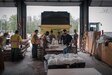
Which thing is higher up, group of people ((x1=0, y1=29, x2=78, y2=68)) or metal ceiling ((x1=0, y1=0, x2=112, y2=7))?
metal ceiling ((x1=0, y1=0, x2=112, y2=7))

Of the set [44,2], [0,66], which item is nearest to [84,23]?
[44,2]

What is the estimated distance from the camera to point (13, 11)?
21578mm

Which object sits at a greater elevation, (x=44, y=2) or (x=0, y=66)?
(x=44, y=2)

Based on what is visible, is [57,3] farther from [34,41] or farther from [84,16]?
[34,41]

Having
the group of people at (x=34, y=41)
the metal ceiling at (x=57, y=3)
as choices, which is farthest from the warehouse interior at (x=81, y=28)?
the group of people at (x=34, y=41)

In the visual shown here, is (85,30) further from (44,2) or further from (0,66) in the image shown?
(0,66)

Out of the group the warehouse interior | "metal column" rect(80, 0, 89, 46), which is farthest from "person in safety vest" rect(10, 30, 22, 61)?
"metal column" rect(80, 0, 89, 46)

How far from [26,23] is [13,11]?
5.43 feet

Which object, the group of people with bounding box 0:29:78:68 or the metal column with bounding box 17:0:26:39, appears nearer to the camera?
the group of people with bounding box 0:29:78:68

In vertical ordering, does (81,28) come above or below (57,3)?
below

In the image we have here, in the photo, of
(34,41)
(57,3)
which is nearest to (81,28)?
(57,3)

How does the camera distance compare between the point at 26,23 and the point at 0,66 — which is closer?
the point at 0,66

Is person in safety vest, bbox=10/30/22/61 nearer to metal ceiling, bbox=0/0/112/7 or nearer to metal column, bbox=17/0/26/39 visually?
metal column, bbox=17/0/26/39

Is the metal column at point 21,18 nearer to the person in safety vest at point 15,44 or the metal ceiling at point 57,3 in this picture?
the metal ceiling at point 57,3
